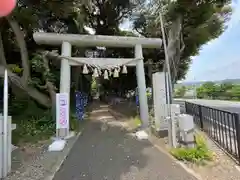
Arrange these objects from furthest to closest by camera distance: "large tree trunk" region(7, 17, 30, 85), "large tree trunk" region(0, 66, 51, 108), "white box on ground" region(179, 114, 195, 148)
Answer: "large tree trunk" region(7, 17, 30, 85), "large tree trunk" region(0, 66, 51, 108), "white box on ground" region(179, 114, 195, 148)

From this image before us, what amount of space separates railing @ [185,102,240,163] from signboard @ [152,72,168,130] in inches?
50.3

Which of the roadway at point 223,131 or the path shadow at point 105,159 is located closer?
the path shadow at point 105,159

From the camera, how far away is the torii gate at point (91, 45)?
716 centimetres

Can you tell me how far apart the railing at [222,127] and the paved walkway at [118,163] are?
4.51ft

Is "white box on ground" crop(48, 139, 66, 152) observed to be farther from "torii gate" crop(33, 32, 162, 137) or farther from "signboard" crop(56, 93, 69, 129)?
"torii gate" crop(33, 32, 162, 137)

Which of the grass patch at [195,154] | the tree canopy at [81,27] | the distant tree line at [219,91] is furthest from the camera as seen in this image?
the distant tree line at [219,91]

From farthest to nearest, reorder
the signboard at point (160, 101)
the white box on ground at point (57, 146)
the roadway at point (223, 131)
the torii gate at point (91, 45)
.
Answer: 1. the torii gate at point (91, 45)
2. the signboard at point (160, 101)
3. the white box on ground at point (57, 146)
4. the roadway at point (223, 131)

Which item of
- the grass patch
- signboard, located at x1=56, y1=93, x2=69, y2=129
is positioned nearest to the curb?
signboard, located at x1=56, y1=93, x2=69, y2=129

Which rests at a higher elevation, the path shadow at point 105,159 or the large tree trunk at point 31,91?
the large tree trunk at point 31,91

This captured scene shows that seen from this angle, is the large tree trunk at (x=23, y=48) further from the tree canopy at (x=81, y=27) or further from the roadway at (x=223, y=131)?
the roadway at (x=223, y=131)

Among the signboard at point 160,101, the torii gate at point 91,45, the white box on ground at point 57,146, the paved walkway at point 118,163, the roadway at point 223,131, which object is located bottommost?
the paved walkway at point 118,163

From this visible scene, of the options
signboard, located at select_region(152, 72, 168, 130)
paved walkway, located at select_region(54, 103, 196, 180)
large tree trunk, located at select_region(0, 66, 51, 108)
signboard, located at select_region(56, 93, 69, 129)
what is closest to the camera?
paved walkway, located at select_region(54, 103, 196, 180)

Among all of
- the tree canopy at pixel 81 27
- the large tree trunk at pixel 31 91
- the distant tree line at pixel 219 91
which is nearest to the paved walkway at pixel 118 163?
the large tree trunk at pixel 31 91

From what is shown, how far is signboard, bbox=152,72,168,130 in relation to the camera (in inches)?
258
